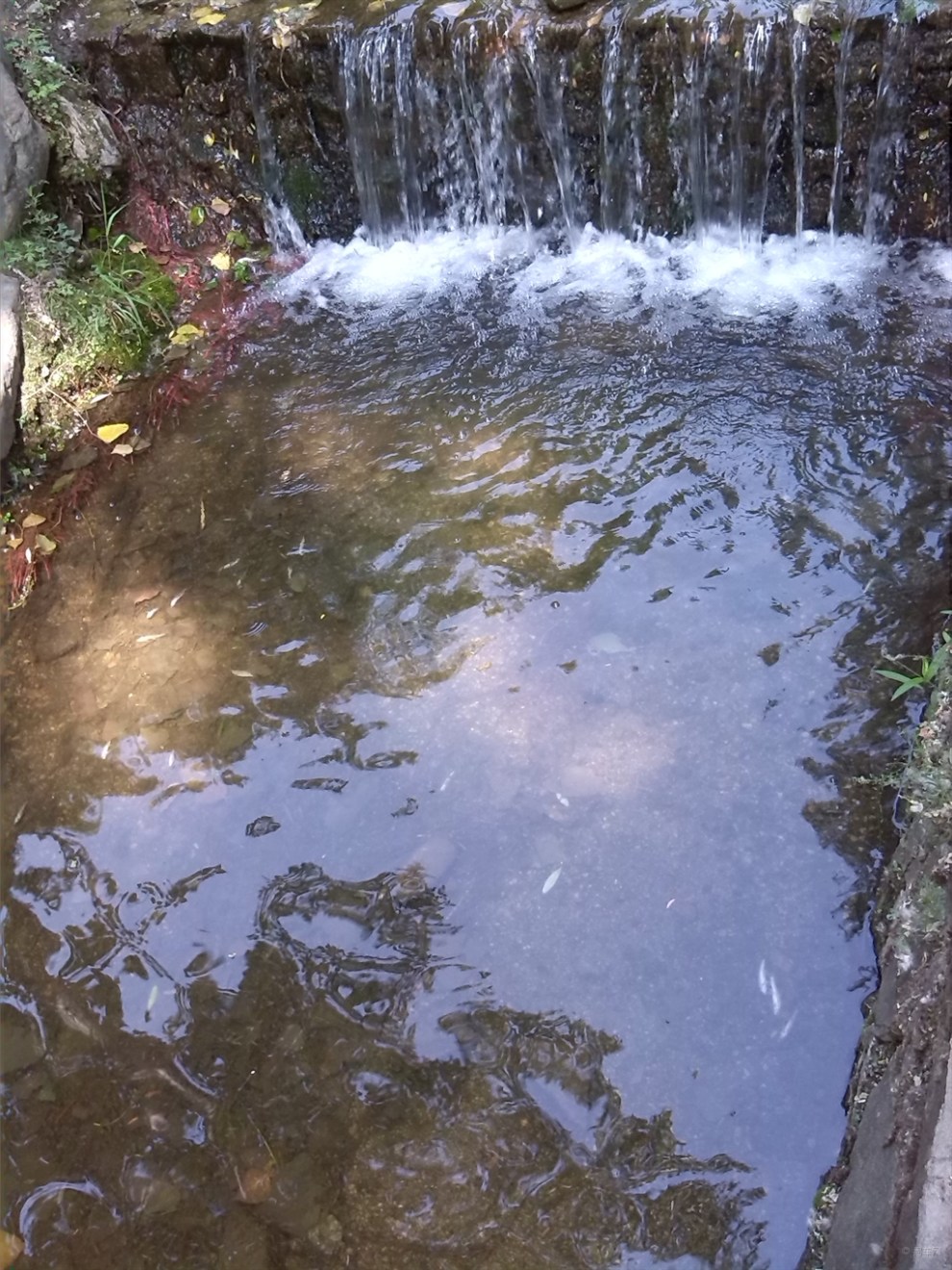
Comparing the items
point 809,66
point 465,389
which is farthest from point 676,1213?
point 809,66

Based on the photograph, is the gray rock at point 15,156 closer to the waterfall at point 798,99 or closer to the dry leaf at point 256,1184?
the waterfall at point 798,99

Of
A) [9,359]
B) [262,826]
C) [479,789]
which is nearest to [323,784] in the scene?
[262,826]

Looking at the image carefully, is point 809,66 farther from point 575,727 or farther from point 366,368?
point 575,727

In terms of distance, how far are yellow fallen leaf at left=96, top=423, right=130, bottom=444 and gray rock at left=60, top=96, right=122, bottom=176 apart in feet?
5.39

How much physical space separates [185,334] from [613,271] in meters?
2.25

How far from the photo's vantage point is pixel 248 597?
3938 millimetres

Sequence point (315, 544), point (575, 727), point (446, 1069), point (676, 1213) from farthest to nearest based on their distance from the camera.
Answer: point (315, 544), point (575, 727), point (446, 1069), point (676, 1213)

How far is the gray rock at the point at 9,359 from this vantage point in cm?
459

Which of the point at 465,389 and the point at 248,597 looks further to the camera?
the point at 465,389

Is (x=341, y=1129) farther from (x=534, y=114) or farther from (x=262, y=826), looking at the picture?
(x=534, y=114)

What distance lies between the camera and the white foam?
16.2 ft

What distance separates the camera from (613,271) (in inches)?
209

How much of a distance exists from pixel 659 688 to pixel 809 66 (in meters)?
3.30

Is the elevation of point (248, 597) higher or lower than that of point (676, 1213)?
higher
